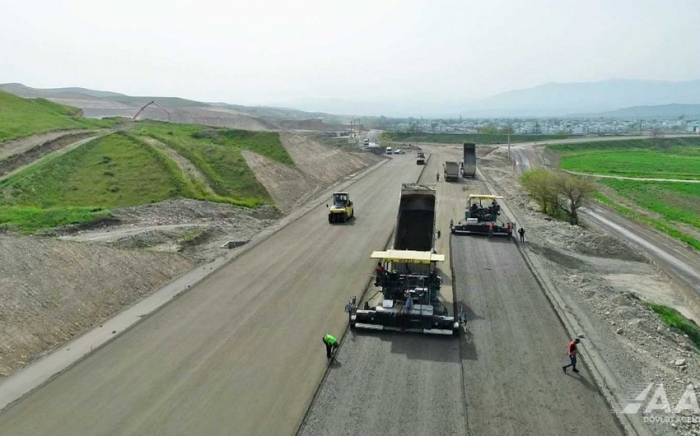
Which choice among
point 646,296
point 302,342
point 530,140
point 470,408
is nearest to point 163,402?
point 302,342

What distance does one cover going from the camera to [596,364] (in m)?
16.9

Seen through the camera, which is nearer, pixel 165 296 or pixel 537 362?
pixel 537 362

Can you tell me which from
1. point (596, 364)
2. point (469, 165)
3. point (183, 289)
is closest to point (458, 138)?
point (469, 165)

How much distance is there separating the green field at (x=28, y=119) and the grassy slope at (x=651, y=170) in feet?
216

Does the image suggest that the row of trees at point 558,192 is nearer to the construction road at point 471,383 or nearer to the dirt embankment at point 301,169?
the dirt embankment at point 301,169

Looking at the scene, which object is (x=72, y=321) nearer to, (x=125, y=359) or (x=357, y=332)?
(x=125, y=359)

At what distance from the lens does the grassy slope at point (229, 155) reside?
45500 millimetres

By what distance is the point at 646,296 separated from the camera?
28.2 meters

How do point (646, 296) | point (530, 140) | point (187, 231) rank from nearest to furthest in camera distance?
point (646, 296)
point (187, 231)
point (530, 140)

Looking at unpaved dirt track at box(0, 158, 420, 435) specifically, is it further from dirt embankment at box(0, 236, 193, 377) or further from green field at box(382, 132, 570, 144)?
green field at box(382, 132, 570, 144)

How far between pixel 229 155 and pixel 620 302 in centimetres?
4159

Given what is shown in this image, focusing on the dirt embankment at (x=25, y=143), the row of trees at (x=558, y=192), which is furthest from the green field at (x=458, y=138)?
the dirt embankment at (x=25, y=143)

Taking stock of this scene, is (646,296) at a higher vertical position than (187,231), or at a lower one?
lower

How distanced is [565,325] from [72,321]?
19.7 metres
